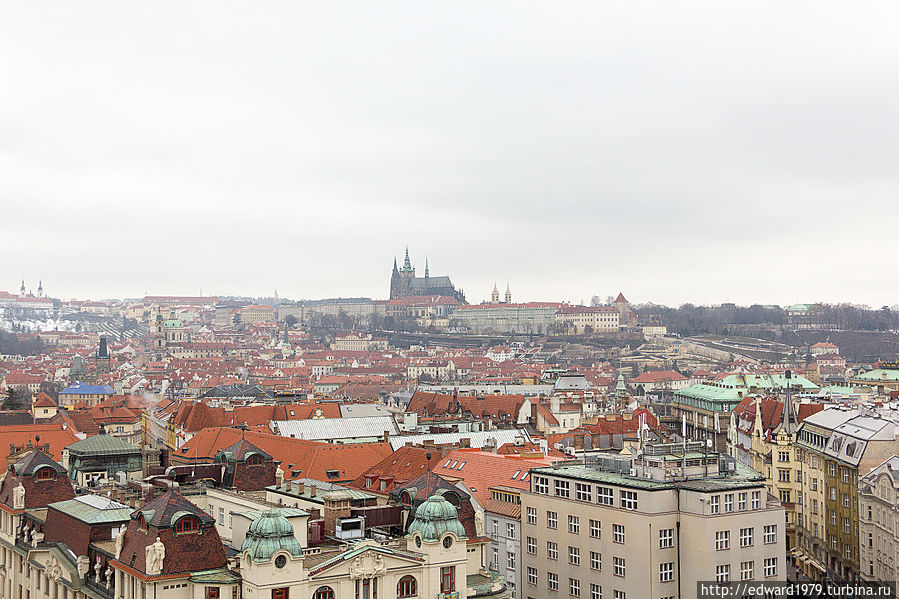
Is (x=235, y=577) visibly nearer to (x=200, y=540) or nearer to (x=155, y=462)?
(x=200, y=540)

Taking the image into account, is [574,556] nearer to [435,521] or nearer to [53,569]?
[435,521]

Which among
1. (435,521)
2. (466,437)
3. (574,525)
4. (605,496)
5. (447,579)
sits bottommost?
(447,579)

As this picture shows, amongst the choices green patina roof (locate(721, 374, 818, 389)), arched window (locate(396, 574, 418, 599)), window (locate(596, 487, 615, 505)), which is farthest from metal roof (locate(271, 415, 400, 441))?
green patina roof (locate(721, 374, 818, 389))

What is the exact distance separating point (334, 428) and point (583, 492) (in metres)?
38.9

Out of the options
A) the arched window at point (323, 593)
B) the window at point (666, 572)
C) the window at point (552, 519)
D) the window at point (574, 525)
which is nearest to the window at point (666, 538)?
the window at point (666, 572)

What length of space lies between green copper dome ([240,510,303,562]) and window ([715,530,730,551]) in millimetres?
15644

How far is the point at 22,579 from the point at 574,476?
2201 cm

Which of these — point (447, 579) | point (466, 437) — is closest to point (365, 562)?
point (447, 579)

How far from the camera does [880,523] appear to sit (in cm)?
5031

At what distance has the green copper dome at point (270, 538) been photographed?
3152 cm

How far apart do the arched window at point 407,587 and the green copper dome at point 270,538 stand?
397 centimetres

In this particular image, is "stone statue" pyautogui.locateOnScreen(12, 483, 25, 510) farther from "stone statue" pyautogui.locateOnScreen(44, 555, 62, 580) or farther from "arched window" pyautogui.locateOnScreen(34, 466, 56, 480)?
"stone statue" pyautogui.locateOnScreen(44, 555, 62, 580)

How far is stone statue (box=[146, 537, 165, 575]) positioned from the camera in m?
32.2

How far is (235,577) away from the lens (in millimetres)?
32844
